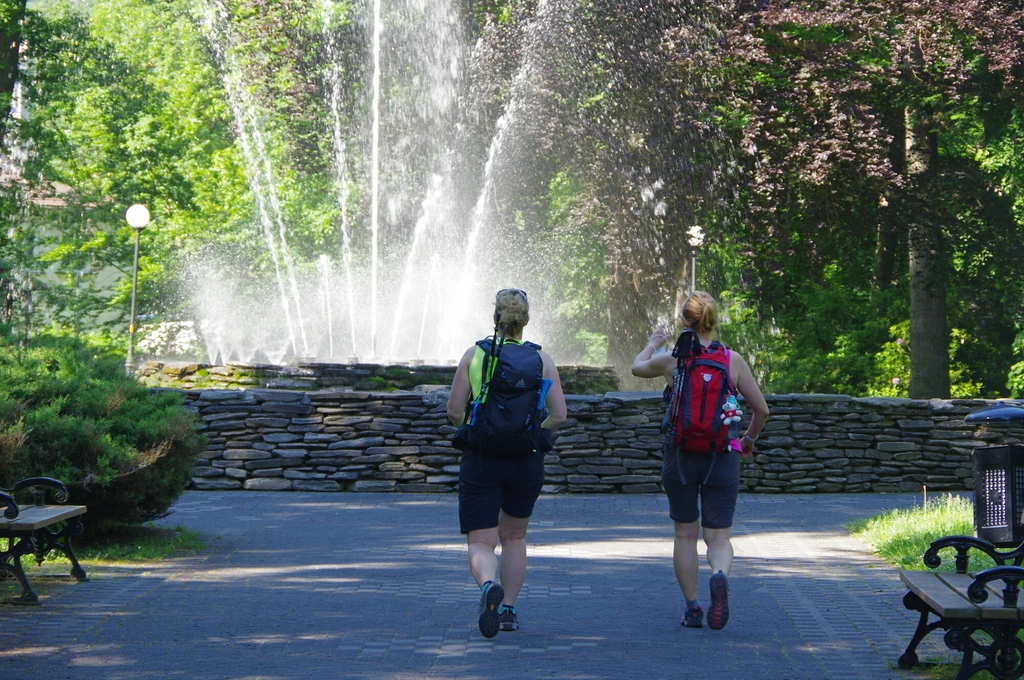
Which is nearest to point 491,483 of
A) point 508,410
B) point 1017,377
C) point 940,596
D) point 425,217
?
point 508,410

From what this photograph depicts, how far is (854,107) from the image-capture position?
1919cm

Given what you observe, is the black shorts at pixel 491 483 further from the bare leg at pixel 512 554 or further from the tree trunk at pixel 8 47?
the tree trunk at pixel 8 47

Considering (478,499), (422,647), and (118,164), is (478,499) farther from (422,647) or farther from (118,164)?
(118,164)

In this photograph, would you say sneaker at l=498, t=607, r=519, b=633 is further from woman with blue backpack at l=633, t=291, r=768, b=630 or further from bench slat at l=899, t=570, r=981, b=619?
bench slat at l=899, t=570, r=981, b=619

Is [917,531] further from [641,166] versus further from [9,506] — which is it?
[641,166]

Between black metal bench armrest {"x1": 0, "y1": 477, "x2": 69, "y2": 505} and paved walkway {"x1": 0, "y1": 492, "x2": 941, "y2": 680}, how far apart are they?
0.54 metres

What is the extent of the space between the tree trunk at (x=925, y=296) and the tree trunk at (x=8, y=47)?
14409 mm

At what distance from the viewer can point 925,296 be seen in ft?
68.0

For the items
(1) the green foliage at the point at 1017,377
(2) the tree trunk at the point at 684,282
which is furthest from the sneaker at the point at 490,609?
(1) the green foliage at the point at 1017,377

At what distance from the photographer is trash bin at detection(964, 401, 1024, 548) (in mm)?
7691

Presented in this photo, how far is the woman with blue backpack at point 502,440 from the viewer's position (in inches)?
241

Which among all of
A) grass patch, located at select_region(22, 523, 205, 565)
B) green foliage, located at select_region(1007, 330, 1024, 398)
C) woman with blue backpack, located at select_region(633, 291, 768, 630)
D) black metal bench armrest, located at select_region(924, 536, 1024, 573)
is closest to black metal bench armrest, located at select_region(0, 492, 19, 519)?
grass patch, located at select_region(22, 523, 205, 565)

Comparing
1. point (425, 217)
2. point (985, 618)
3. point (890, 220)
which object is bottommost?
point (985, 618)

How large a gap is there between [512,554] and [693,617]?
36.7 inches
